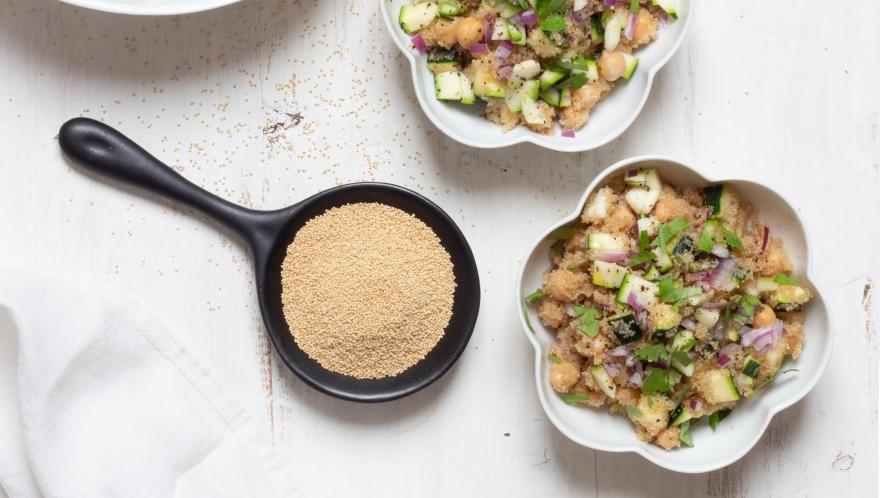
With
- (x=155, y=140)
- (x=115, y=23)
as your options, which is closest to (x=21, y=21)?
(x=115, y=23)

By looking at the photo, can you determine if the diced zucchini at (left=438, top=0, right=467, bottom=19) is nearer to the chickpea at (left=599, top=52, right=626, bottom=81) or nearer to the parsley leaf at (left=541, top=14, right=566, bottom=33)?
the parsley leaf at (left=541, top=14, right=566, bottom=33)

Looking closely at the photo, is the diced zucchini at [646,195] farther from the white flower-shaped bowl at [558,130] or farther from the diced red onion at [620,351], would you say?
the diced red onion at [620,351]

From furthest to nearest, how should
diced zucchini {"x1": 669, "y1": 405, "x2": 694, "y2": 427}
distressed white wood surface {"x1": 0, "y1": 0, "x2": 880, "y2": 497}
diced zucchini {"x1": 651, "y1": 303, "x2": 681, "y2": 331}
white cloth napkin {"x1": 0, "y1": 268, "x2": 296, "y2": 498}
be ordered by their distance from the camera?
distressed white wood surface {"x1": 0, "y1": 0, "x2": 880, "y2": 497}, white cloth napkin {"x1": 0, "y1": 268, "x2": 296, "y2": 498}, diced zucchini {"x1": 669, "y1": 405, "x2": 694, "y2": 427}, diced zucchini {"x1": 651, "y1": 303, "x2": 681, "y2": 331}

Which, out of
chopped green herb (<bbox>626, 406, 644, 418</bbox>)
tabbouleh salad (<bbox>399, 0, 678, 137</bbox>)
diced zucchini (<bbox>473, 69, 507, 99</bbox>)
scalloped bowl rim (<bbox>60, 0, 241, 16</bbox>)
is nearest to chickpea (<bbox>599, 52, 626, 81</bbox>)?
tabbouleh salad (<bbox>399, 0, 678, 137</bbox>)

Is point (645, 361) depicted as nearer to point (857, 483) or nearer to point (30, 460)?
point (857, 483)

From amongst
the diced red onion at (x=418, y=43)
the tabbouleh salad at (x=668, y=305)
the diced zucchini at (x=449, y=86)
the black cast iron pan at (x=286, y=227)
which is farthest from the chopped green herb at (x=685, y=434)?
the diced red onion at (x=418, y=43)

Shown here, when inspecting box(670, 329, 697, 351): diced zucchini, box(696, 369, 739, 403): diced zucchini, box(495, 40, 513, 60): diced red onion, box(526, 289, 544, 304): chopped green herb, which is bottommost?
box(696, 369, 739, 403): diced zucchini

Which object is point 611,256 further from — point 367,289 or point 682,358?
point 367,289
